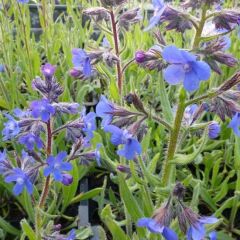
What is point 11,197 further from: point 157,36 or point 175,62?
point 175,62

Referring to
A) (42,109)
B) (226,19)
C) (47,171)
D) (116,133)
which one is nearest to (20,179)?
(47,171)

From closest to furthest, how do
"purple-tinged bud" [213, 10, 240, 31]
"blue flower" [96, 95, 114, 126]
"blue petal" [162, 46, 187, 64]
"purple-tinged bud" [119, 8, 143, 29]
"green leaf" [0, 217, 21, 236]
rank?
"blue petal" [162, 46, 187, 64]
"purple-tinged bud" [213, 10, 240, 31]
"blue flower" [96, 95, 114, 126]
"purple-tinged bud" [119, 8, 143, 29]
"green leaf" [0, 217, 21, 236]

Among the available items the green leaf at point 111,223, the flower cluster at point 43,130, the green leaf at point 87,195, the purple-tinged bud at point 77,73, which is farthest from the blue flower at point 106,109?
the green leaf at point 87,195

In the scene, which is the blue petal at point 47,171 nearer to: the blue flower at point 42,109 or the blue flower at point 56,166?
the blue flower at point 56,166

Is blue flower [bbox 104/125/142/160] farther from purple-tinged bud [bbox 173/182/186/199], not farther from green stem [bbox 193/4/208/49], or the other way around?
green stem [bbox 193/4/208/49]

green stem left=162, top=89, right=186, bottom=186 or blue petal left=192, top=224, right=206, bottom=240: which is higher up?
green stem left=162, top=89, right=186, bottom=186

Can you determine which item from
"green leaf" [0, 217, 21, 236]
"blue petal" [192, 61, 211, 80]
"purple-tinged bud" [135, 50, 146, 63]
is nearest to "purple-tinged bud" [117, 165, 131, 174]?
"purple-tinged bud" [135, 50, 146, 63]

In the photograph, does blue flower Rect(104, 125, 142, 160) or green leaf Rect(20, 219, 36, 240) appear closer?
blue flower Rect(104, 125, 142, 160)
